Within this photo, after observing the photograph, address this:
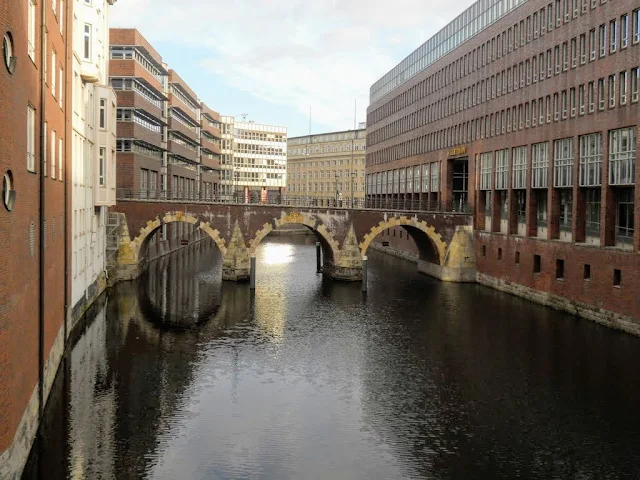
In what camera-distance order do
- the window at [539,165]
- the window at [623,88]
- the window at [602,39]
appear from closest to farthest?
the window at [623,88], the window at [602,39], the window at [539,165]

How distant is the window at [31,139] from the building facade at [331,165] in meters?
142

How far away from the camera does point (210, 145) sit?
142375 mm

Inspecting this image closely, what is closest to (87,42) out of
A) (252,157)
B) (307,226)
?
(307,226)

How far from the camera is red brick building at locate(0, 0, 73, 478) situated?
1881cm

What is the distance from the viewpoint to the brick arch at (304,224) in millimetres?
70688

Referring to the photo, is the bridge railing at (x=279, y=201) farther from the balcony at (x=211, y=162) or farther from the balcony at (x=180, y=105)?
the balcony at (x=211, y=162)

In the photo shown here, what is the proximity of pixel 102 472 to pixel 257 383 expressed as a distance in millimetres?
12145

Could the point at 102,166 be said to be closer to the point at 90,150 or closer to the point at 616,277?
the point at 90,150

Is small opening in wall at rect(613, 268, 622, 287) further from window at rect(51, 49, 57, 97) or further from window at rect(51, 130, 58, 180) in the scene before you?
window at rect(51, 49, 57, 97)

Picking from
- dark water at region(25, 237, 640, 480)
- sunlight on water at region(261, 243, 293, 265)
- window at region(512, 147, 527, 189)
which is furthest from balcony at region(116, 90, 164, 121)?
window at region(512, 147, 527, 189)

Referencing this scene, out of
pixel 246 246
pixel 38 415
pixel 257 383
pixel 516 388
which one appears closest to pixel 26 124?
pixel 38 415

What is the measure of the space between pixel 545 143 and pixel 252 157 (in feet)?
375

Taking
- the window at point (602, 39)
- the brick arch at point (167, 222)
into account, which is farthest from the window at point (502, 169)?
the brick arch at point (167, 222)

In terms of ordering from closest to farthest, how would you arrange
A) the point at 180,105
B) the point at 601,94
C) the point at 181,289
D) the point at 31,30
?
the point at 31,30
the point at 601,94
the point at 181,289
the point at 180,105
